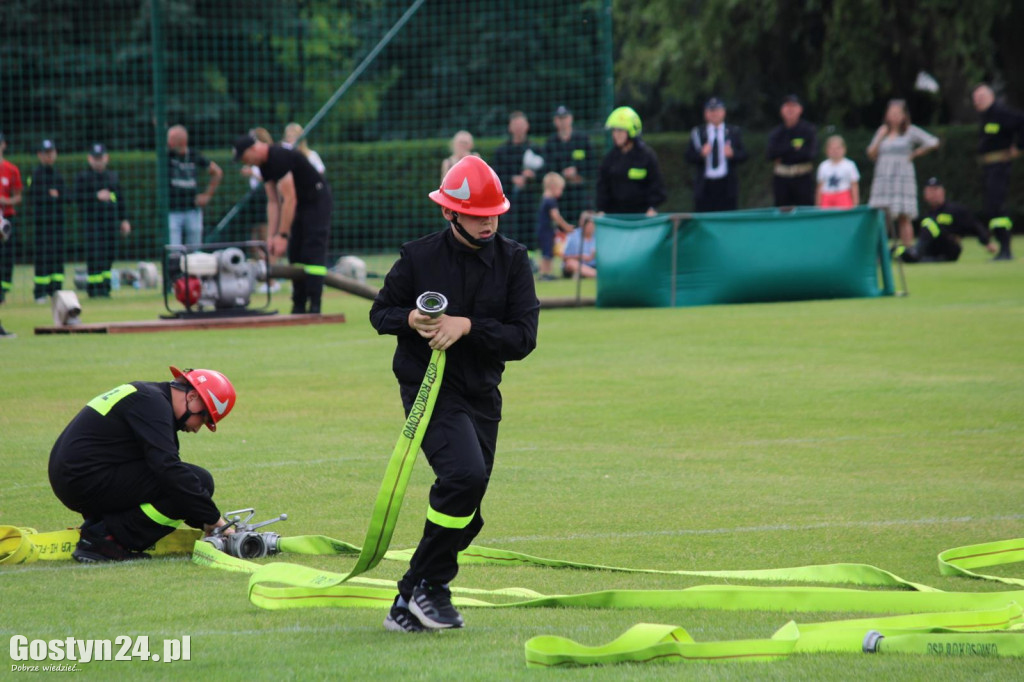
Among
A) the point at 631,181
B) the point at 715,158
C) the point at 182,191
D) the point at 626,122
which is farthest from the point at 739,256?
the point at 182,191

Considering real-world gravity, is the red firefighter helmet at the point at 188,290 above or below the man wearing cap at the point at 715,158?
below

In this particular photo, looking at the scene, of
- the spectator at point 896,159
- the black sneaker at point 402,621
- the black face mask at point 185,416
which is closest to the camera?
the black sneaker at point 402,621

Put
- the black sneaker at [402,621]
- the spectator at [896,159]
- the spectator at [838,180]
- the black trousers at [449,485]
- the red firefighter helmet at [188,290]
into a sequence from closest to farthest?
the black trousers at [449,485], the black sneaker at [402,621], the red firefighter helmet at [188,290], the spectator at [838,180], the spectator at [896,159]

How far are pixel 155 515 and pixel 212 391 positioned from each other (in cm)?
66

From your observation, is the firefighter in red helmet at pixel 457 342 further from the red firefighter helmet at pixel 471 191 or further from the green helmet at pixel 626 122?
the green helmet at pixel 626 122

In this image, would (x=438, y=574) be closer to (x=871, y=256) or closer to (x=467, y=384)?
(x=467, y=384)

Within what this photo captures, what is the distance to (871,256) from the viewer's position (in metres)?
18.3

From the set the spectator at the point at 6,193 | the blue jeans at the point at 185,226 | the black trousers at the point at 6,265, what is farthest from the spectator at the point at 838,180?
the black trousers at the point at 6,265

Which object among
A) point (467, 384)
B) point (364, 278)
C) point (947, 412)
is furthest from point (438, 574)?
point (364, 278)

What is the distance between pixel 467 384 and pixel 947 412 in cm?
601

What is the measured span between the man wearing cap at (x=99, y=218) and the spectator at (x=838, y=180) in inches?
449

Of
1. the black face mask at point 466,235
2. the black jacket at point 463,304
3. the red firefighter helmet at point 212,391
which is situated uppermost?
the black face mask at point 466,235

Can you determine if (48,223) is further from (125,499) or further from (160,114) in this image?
(125,499)

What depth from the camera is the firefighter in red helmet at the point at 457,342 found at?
216 inches
